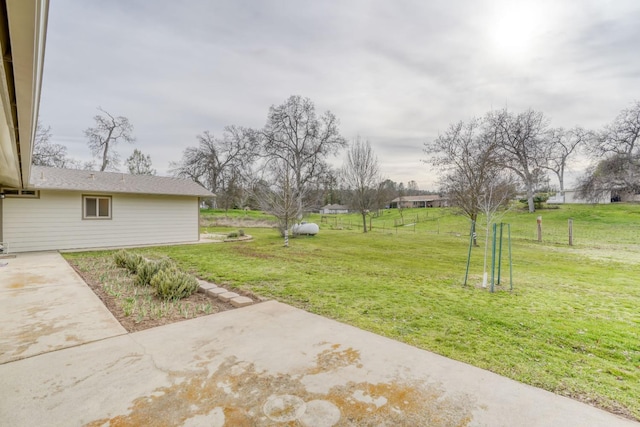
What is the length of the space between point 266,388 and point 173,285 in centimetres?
290

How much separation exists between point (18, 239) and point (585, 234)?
82.0ft

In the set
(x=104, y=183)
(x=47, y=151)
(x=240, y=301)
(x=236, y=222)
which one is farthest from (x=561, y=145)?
(x=47, y=151)

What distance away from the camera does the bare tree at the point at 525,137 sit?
23.3m

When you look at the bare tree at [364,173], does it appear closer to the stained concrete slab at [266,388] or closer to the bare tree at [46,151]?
the stained concrete slab at [266,388]

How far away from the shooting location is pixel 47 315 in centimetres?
344

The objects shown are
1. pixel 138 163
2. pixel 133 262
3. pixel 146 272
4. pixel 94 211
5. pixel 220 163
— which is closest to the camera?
pixel 146 272

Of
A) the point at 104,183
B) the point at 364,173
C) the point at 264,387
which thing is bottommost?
the point at 264,387

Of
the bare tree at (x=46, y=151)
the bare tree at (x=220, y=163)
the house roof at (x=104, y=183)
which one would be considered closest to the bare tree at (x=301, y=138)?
the bare tree at (x=220, y=163)

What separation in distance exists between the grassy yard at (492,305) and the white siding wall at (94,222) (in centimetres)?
309

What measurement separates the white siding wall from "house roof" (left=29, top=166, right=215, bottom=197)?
0.37 metres

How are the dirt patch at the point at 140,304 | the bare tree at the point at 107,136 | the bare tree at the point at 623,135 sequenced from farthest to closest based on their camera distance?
the bare tree at the point at 107,136
the bare tree at the point at 623,135
the dirt patch at the point at 140,304

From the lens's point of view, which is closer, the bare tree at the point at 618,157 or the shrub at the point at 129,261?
the shrub at the point at 129,261

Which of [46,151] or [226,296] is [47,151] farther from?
[226,296]

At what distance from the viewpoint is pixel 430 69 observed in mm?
8727
